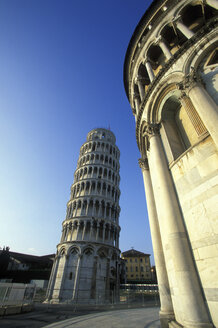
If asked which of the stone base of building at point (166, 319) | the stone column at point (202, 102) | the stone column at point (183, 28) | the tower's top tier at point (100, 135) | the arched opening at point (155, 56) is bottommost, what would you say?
the stone base of building at point (166, 319)

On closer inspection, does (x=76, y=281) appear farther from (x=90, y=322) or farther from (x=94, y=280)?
(x=90, y=322)

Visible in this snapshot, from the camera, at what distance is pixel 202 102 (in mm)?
5680

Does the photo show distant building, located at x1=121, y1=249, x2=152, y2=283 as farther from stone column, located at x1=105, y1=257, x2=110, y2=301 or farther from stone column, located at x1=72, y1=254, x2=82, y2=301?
stone column, located at x1=72, y1=254, x2=82, y2=301

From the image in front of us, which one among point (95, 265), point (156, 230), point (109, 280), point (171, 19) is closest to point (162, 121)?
point (156, 230)

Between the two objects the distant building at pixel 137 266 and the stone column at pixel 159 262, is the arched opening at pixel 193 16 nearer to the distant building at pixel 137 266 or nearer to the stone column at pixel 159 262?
the stone column at pixel 159 262

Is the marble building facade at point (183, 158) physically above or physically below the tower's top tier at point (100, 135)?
below

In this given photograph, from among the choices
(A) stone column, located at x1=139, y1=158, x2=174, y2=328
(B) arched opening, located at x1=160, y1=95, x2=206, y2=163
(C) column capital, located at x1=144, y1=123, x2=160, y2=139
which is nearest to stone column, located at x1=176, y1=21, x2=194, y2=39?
(B) arched opening, located at x1=160, y1=95, x2=206, y2=163

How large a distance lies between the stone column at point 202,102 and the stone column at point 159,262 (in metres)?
5.09

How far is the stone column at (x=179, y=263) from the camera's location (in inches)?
169

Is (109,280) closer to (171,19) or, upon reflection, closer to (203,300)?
(203,300)

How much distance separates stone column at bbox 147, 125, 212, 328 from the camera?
14.1 feet

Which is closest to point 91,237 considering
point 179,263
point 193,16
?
point 179,263

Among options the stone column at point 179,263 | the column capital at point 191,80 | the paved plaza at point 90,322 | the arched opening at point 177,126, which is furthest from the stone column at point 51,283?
the column capital at point 191,80

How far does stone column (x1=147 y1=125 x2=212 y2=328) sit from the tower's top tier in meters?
37.6
